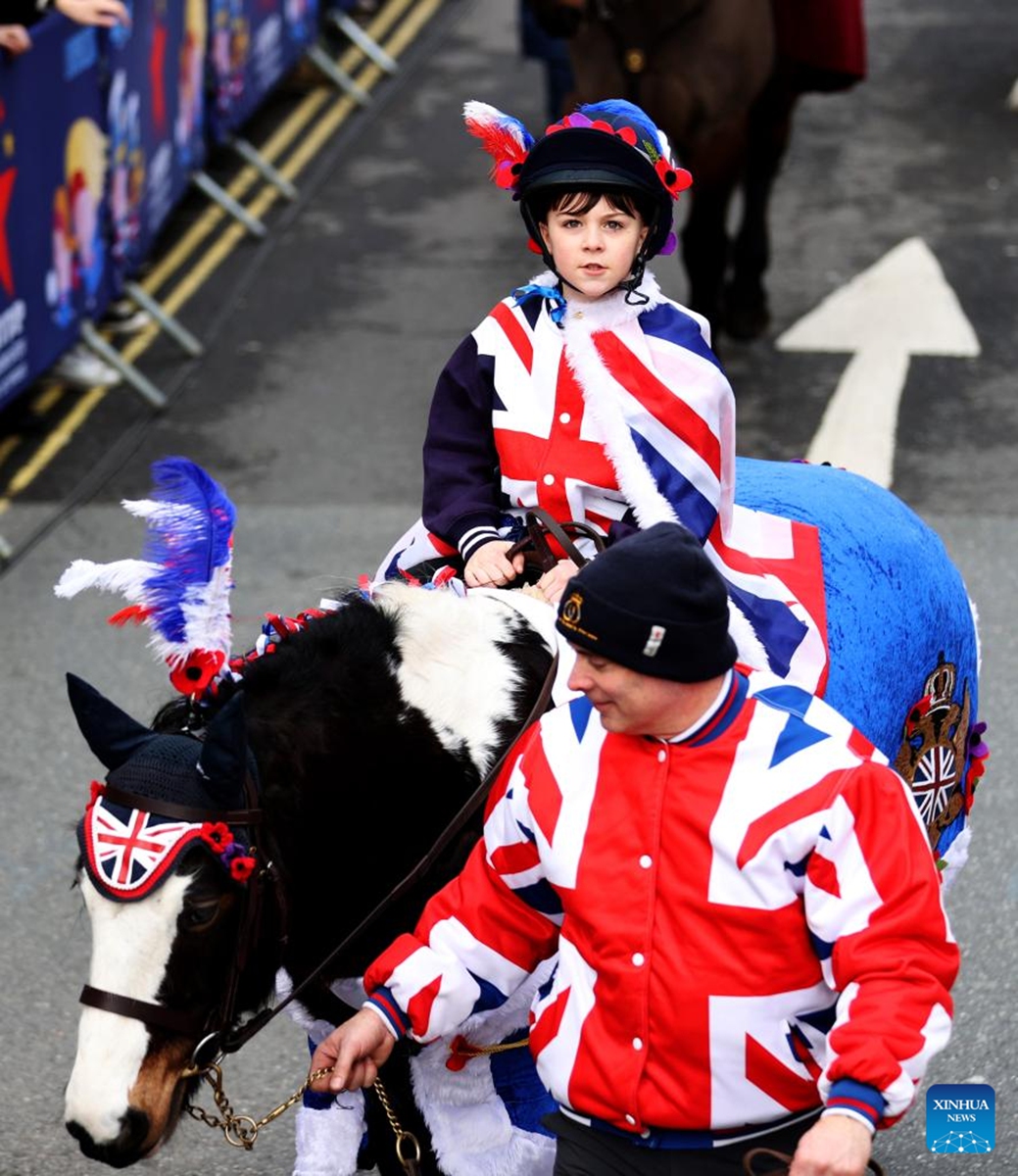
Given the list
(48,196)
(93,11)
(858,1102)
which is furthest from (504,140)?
(93,11)

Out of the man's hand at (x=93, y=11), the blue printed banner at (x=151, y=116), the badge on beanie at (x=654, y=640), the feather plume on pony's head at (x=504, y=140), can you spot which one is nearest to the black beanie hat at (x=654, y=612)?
the badge on beanie at (x=654, y=640)

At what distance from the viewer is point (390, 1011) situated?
11.5 ft

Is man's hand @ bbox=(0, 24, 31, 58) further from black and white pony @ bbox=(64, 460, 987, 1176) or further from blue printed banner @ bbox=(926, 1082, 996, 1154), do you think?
blue printed banner @ bbox=(926, 1082, 996, 1154)

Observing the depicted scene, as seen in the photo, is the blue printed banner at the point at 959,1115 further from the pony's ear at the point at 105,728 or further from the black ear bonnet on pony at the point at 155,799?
the pony's ear at the point at 105,728

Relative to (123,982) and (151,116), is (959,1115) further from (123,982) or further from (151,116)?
(151,116)

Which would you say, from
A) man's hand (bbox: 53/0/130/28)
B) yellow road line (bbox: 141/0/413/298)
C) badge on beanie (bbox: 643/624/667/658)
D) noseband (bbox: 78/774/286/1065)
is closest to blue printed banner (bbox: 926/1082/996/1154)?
badge on beanie (bbox: 643/624/667/658)

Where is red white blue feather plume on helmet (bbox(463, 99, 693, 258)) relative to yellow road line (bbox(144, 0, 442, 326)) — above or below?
above

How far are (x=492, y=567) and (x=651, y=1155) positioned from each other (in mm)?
1263

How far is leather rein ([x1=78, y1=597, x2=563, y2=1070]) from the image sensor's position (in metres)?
3.43

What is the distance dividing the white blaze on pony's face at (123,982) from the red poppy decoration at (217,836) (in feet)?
0.21

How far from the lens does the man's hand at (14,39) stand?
8780 mm

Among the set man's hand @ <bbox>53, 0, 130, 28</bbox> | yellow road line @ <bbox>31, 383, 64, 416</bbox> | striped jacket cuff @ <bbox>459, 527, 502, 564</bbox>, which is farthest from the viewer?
yellow road line @ <bbox>31, 383, 64, 416</bbox>

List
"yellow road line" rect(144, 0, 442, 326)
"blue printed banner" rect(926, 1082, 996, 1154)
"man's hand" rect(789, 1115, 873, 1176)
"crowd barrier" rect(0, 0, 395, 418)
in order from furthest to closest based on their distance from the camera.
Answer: "yellow road line" rect(144, 0, 442, 326) → "crowd barrier" rect(0, 0, 395, 418) → "blue printed banner" rect(926, 1082, 996, 1154) → "man's hand" rect(789, 1115, 873, 1176)

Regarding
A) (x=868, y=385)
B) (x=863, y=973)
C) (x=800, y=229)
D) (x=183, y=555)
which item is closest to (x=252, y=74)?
(x=800, y=229)
